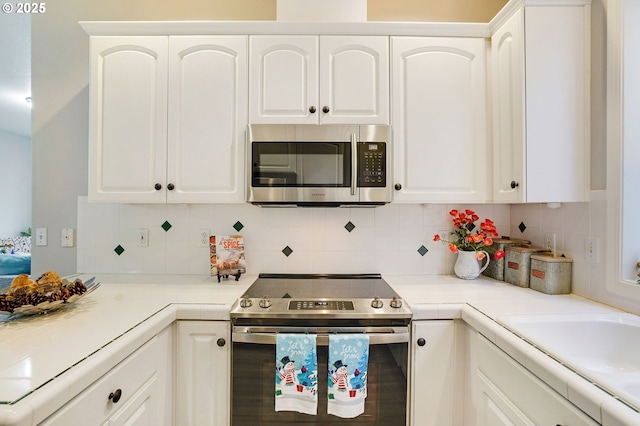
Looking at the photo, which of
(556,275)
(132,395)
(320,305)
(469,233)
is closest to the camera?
(132,395)

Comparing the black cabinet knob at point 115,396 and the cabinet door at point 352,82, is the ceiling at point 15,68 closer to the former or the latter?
the cabinet door at point 352,82

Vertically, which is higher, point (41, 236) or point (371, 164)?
point (371, 164)

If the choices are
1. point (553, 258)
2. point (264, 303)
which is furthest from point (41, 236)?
point (553, 258)

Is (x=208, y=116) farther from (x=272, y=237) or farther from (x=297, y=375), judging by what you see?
(x=297, y=375)

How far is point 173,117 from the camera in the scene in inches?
63.7

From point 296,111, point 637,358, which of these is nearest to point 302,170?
point 296,111

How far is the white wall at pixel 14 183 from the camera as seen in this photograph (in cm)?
558

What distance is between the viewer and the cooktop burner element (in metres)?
1.31

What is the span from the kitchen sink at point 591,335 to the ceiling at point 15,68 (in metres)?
3.52

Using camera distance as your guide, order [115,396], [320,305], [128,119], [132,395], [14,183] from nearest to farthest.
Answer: [115,396] → [132,395] → [320,305] → [128,119] → [14,183]

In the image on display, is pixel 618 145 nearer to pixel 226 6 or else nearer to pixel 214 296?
pixel 214 296

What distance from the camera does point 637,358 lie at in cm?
107

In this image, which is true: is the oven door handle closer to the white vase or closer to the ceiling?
the white vase

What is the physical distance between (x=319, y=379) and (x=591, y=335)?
104 cm
